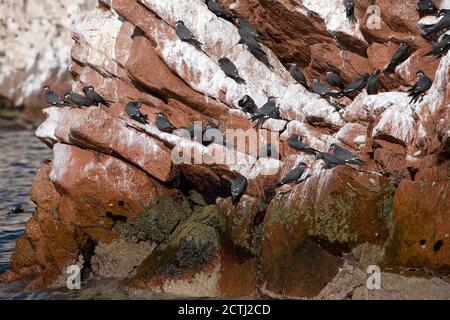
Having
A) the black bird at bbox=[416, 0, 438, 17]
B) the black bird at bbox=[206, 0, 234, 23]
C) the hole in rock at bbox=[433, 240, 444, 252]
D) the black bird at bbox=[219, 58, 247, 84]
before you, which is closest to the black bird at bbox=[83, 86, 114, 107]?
the black bird at bbox=[219, 58, 247, 84]

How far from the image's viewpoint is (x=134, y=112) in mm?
18656

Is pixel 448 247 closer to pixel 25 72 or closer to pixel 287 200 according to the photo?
pixel 287 200

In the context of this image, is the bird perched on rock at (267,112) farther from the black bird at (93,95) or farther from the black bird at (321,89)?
the black bird at (93,95)

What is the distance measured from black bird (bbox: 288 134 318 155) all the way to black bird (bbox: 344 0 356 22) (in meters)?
2.81

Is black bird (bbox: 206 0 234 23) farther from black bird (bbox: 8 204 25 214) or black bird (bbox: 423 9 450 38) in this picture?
black bird (bbox: 8 204 25 214)

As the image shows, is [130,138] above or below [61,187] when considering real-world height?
above

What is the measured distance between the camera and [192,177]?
61.0 ft

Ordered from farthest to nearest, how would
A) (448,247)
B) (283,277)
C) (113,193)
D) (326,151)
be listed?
(113,193), (326,151), (283,277), (448,247)

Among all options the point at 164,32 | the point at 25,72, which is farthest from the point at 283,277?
the point at 25,72

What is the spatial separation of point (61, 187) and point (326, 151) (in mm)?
6062

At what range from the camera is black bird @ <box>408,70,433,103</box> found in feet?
51.1

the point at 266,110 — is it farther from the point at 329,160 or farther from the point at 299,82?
the point at 329,160

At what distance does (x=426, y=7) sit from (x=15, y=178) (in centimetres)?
1949

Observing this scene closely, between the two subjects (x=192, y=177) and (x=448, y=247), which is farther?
(x=192, y=177)
